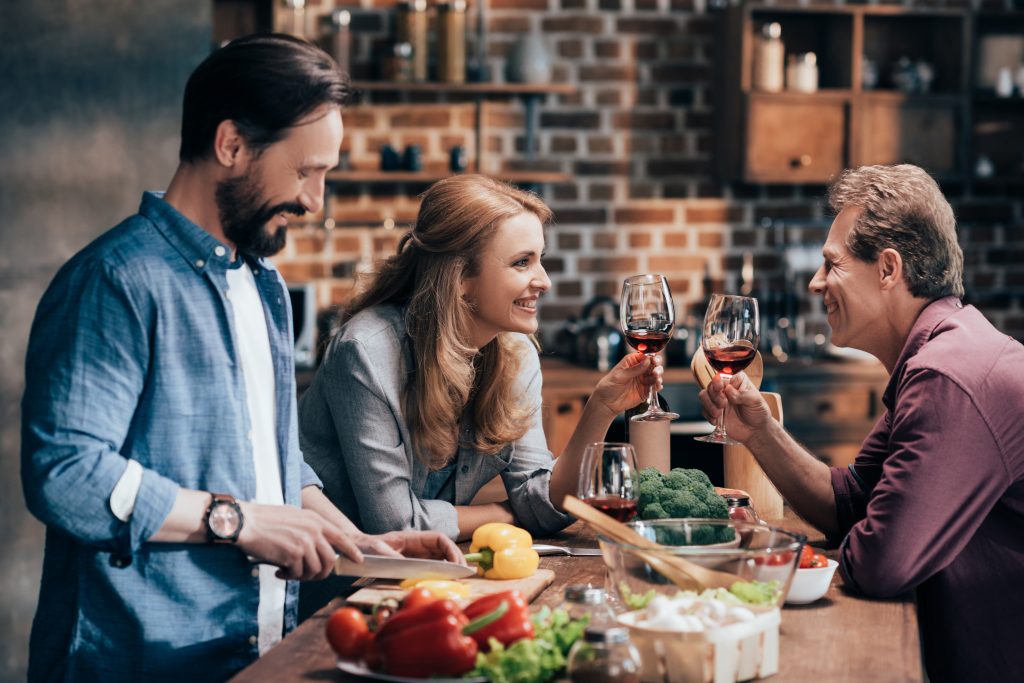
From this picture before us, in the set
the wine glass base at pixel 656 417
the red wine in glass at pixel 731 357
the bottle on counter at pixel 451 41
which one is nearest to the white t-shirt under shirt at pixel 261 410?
the wine glass base at pixel 656 417

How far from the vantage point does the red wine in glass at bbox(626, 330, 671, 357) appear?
213 centimetres

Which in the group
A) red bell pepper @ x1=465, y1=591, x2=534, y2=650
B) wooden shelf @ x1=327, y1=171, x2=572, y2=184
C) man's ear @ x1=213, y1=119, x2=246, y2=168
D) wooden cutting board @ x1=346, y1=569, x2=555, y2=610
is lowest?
wooden cutting board @ x1=346, y1=569, x2=555, y2=610

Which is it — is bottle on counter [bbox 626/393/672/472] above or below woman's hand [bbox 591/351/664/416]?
below

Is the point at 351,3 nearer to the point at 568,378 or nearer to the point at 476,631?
the point at 568,378

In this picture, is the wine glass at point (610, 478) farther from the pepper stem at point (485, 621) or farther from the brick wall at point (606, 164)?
the brick wall at point (606, 164)

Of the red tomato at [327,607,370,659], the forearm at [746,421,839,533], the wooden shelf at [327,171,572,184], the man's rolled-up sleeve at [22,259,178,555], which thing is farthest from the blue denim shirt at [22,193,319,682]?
the wooden shelf at [327,171,572,184]

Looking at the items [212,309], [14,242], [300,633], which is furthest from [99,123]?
[300,633]

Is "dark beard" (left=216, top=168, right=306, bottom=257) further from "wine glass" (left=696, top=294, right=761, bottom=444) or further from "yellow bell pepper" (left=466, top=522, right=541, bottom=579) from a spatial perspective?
"wine glass" (left=696, top=294, right=761, bottom=444)

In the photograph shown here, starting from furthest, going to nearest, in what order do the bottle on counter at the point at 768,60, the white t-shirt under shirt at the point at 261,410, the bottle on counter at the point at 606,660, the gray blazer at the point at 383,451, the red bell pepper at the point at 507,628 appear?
the bottle on counter at the point at 768,60, the gray blazer at the point at 383,451, the white t-shirt under shirt at the point at 261,410, the red bell pepper at the point at 507,628, the bottle on counter at the point at 606,660

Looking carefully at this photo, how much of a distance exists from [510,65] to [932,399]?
3.22 meters

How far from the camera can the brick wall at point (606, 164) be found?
15.9ft

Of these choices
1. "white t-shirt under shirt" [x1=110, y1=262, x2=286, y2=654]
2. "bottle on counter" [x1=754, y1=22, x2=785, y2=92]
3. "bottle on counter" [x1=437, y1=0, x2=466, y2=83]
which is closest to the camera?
"white t-shirt under shirt" [x1=110, y1=262, x2=286, y2=654]

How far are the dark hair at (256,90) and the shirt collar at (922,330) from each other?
1036 mm

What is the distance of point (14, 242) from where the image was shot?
9.24ft
